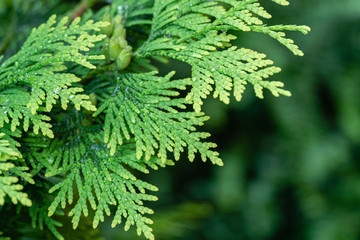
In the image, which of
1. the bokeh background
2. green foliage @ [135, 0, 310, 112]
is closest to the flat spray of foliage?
green foliage @ [135, 0, 310, 112]

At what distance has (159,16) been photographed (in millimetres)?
919

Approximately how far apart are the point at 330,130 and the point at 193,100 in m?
1.92

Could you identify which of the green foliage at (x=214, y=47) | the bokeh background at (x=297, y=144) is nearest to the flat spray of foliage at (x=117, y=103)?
the green foliage at (x=214, y=47)

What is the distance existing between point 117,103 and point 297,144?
173 cm

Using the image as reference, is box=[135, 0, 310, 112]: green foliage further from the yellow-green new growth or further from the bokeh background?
the bokeh background

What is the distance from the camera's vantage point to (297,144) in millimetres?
2254

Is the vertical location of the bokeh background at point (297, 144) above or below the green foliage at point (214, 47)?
above

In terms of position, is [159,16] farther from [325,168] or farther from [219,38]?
[325,168]

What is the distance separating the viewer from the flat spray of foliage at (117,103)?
2.45 feet

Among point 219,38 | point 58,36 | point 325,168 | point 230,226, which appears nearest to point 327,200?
point 325,168

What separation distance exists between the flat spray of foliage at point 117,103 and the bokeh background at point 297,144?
4.19ft

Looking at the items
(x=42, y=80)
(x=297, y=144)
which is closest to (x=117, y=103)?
(x=42, y=80)

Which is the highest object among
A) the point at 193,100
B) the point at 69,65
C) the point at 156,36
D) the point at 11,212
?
the point at 156,36

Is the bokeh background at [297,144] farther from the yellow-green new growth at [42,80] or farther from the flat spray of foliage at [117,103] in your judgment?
the yellow-green new growth at [42,80]
